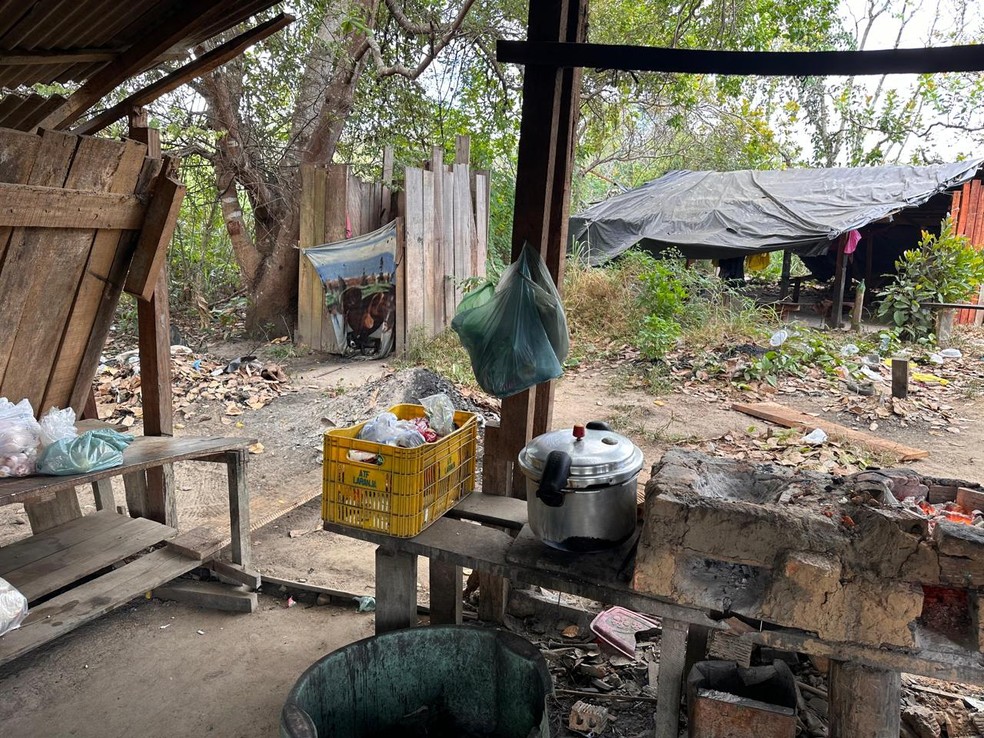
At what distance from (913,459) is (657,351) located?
3547mm

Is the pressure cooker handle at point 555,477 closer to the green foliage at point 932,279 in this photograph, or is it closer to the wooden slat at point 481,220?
the wooden slat at point 481,220

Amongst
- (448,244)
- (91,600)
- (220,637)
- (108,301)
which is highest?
(448,244)

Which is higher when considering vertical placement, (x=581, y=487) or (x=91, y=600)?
(x=581, y=487)

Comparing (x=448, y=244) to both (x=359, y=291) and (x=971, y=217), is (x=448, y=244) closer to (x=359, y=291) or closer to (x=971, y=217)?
(x=359, y=291)

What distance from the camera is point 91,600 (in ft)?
10.8

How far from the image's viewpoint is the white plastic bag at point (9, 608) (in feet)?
7.52

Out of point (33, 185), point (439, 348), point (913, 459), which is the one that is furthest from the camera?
point (439, 348)

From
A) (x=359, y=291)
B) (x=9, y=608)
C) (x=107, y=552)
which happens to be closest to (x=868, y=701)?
(x=9, y=608)

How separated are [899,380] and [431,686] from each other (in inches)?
279

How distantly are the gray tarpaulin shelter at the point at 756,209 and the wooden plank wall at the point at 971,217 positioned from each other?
88 cm

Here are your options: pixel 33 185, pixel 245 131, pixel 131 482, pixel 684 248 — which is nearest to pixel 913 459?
pixel 131 482

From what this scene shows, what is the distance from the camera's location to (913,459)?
6184 millimetres

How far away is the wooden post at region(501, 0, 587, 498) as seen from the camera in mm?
2807

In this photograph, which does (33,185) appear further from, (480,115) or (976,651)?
(480,115)
